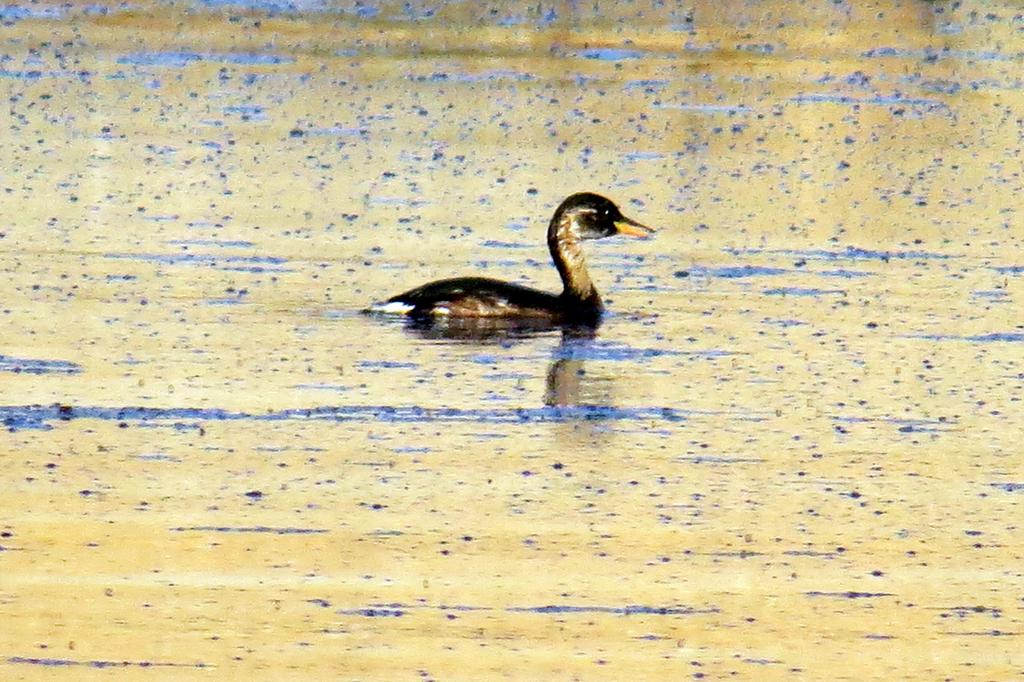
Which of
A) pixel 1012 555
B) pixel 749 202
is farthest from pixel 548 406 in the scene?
pixel 749 202

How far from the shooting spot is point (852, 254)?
14.2 metres

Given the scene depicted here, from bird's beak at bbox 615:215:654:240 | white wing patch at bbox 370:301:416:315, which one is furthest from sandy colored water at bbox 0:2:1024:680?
bird's beak at bbox 615:215:654:240

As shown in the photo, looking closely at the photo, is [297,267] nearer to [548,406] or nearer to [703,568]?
[548,406]

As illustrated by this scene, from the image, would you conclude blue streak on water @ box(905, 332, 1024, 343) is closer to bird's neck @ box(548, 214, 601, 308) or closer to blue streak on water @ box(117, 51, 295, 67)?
bird's neck @ box(548, 214, 601, 308)

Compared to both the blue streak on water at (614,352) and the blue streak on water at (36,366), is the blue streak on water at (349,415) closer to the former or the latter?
the blue streak on water at (36,366)

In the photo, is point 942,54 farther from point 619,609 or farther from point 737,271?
point 619,609

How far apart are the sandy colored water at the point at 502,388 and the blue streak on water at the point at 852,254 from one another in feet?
0.11

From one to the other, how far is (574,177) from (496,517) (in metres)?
8.28

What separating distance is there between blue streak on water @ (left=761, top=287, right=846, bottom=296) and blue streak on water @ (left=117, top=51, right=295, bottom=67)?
32.7ft

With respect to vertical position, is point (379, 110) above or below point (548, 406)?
above

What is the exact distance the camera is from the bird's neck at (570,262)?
12.7 metres

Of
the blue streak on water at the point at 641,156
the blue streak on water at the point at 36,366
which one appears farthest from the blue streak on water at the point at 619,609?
the blue streak on water at the point at 641,156

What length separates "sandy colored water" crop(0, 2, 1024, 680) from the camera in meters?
7.48

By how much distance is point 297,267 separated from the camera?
1340 centimetres
